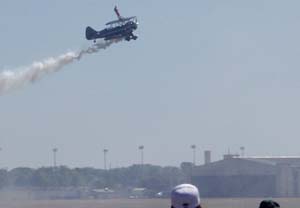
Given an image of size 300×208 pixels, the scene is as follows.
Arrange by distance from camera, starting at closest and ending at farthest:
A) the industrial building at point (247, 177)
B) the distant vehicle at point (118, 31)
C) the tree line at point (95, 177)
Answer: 1. the distant vehicle at point (118, 31)
2. the industrial building at point (247, 177)
3. the tree line at point (95, 177)

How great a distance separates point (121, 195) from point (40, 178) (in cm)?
2137

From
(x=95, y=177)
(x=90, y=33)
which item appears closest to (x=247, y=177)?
(x=95, y=177)

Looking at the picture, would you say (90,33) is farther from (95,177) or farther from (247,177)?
(95,177)

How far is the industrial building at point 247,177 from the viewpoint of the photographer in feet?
400

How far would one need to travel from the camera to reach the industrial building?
4806 inches

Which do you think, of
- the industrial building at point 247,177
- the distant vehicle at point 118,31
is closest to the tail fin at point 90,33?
the distant vehicle at point 118,31

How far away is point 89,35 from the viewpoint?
2527 inches

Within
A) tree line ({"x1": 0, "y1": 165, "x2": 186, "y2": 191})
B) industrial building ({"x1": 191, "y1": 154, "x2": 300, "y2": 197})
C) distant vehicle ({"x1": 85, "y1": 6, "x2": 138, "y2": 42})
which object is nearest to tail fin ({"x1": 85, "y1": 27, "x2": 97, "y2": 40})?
distant vehicle ({"x1": 85, "y1": 6, "x2": 138, "y2": 42})

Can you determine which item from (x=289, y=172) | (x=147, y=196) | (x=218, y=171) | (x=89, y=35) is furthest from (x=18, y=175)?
(x=89, y=35)

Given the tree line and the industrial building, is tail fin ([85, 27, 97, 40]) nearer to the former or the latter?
the tree line

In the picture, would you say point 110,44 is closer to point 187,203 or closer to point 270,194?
point 187,203

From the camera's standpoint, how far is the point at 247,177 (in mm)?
127000

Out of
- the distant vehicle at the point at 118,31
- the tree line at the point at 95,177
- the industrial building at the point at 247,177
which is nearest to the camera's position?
the distant vehicle at the point at 118,31

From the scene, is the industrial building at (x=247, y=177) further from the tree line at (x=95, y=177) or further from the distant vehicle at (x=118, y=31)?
the distant vehicle at (x=118, y=31)
